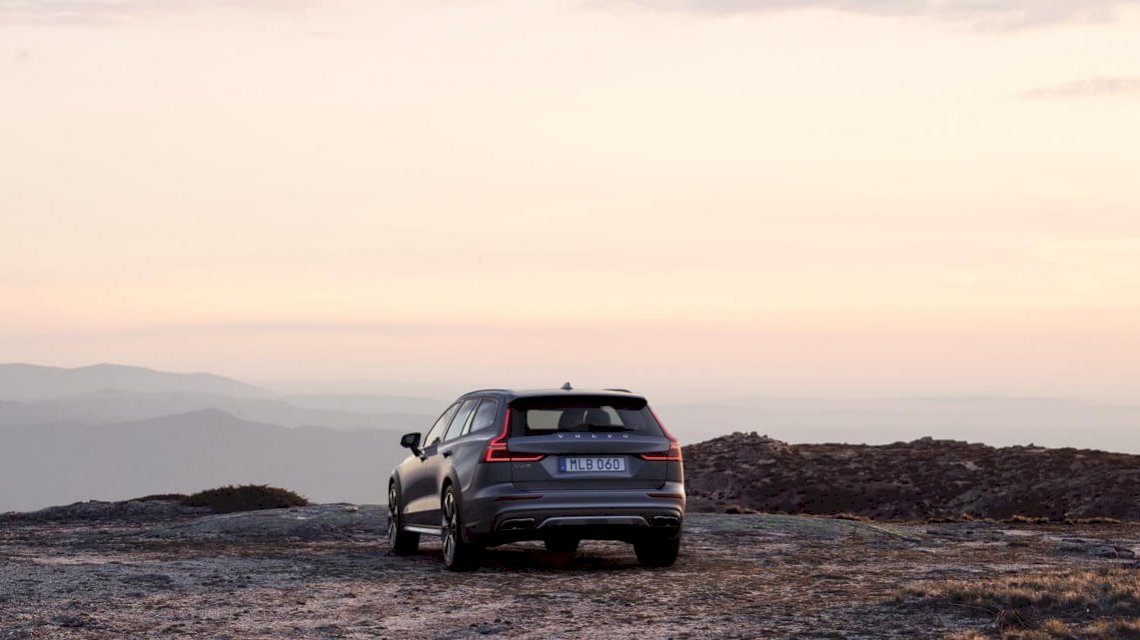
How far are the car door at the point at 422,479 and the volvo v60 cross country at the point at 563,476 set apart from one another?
91 centimetres

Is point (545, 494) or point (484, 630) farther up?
point (545, 494)

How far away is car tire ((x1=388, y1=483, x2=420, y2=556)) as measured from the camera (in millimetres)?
17578

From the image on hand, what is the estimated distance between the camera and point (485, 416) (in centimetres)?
1545

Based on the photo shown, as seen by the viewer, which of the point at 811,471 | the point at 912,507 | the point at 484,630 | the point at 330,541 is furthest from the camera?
the point at 811,471

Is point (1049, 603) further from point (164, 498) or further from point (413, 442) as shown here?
point (164, 498)

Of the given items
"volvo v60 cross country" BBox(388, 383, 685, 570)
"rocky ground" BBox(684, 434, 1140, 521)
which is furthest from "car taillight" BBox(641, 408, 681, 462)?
"rocky ground" BBox(684, 434, 1140, 521)

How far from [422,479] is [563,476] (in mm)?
2821

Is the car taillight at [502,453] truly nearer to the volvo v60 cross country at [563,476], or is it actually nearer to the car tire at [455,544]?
the volvo v60 cross country at [563,476]

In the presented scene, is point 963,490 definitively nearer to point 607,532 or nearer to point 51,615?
point 607,532

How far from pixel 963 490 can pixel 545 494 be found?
2146cm

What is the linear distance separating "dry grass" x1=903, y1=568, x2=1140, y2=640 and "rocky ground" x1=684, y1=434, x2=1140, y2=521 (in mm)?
17271

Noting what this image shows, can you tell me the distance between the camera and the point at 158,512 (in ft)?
97.6

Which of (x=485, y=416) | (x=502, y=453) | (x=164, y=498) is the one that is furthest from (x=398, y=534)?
(x=164, y=498)

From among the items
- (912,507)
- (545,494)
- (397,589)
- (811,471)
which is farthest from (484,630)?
(811,471)
